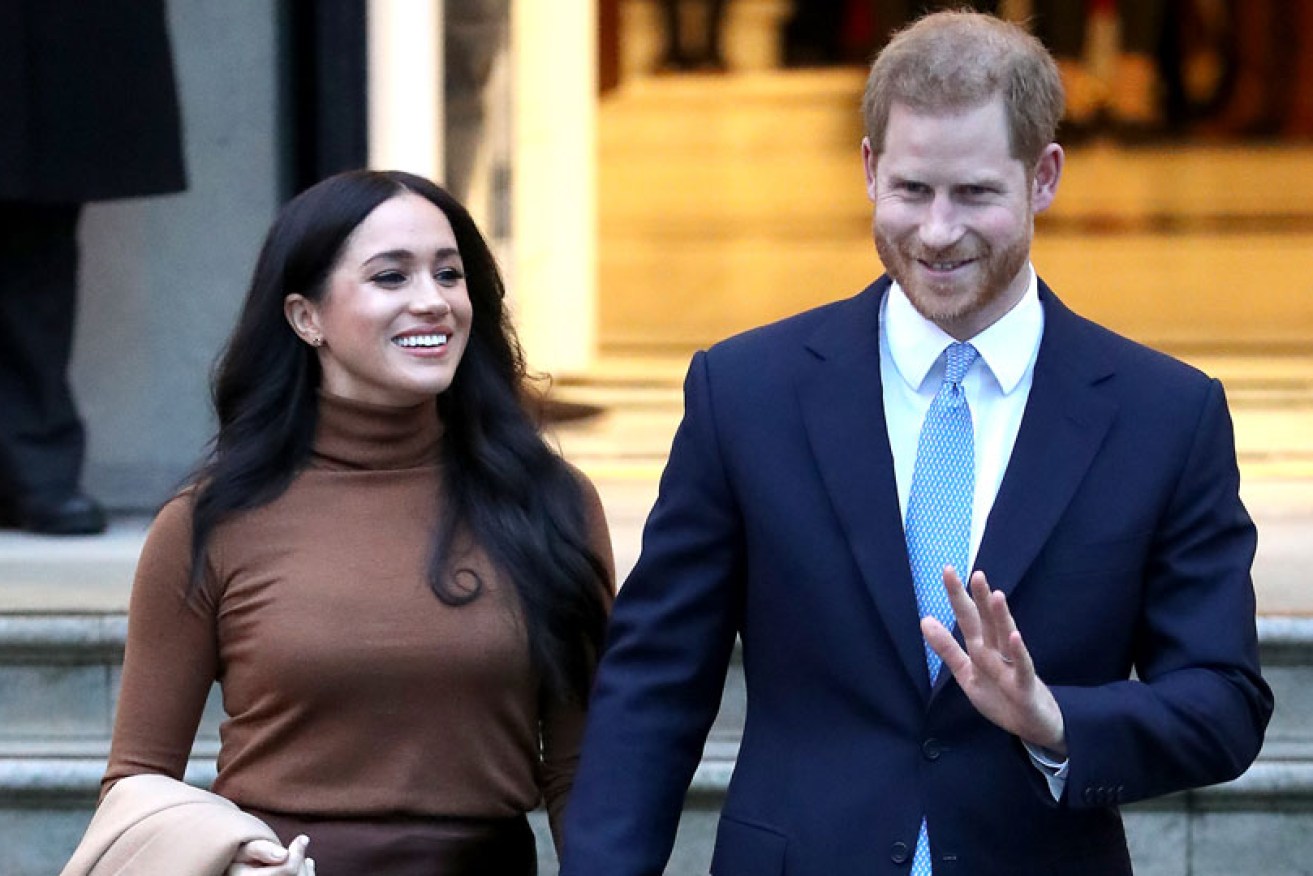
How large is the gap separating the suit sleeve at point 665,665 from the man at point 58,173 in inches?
103

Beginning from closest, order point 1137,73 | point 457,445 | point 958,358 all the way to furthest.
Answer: point 958,358 < point 457,445 < point 1137,73

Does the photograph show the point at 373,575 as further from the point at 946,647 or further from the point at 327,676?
the point at 946,647

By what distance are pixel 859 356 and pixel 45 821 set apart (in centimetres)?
223

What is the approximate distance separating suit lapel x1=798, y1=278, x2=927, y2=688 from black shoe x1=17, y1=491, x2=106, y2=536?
291cm

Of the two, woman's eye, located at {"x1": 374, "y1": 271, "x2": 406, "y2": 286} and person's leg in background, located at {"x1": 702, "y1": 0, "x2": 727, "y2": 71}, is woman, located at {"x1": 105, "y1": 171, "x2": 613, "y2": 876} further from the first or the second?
person's leg in background, located at {"x1": 702, "y1": 0, "x2": 727, "y2": 71}

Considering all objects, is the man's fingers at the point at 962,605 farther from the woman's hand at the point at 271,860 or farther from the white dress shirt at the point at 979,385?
the woman's hand at the point at 271,860

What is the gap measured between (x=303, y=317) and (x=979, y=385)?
1.02 m

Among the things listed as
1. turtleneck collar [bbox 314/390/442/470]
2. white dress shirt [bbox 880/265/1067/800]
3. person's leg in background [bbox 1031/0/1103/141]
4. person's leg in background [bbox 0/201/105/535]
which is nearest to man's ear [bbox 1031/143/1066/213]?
white dress shirt [bbox 880/265/1067/800]

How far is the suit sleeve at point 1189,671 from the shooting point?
2361mm

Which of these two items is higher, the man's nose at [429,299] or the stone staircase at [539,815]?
the man's nose at [429,299]

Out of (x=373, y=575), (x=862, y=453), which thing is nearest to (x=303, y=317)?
(x=373, y=575)

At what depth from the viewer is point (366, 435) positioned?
312cm

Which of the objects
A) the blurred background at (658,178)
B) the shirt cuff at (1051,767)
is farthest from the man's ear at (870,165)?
the blurred background at (658,178)

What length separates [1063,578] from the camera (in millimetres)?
2451
